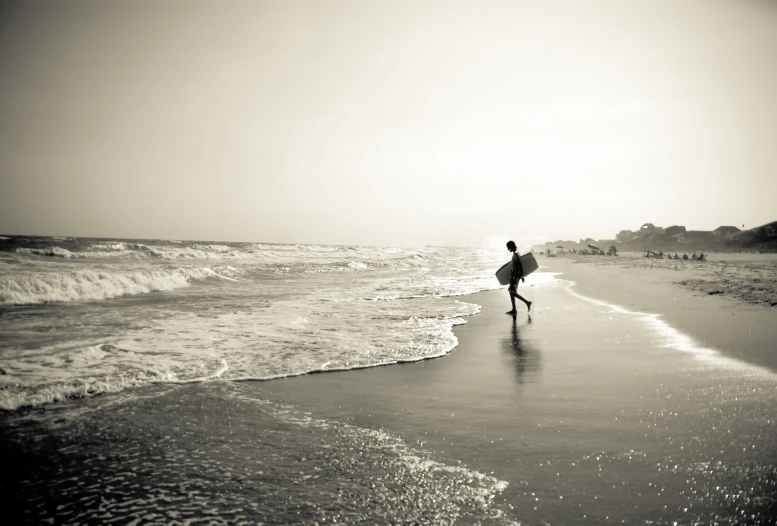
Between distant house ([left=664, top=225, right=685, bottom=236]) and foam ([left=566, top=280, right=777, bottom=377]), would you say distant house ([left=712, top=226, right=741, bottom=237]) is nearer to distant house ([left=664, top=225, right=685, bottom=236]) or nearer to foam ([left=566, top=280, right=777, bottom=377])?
distant house ([left=664, top=225, right=685, bottom=236])

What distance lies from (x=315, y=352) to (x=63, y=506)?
504 centimetres

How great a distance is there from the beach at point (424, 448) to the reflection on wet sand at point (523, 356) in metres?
0.06

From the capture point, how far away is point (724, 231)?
77.4 metres

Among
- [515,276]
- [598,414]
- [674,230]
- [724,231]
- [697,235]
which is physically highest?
[674,230]

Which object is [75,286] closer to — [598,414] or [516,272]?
[516,272]

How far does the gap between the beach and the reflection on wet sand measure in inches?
2.5

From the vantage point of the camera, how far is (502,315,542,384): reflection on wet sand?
6441 mm

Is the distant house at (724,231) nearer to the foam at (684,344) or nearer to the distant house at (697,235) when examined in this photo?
the distant house at (697,235)

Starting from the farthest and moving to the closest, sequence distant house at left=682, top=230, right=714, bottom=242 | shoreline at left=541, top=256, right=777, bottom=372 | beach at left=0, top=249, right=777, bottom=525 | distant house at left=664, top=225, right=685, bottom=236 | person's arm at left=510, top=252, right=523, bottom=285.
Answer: distant house at left=664, top=225, right=685, bottom=236
distant house at left=682, top=230, right=714, bottom=242
person's arm at left=510, top=252, right=523, bottom=285
shoreline at left=541, top=256, right=777, bottom=372
beach at left=0, top=249, right=777, bottom=525

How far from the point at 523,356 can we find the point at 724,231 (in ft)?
296

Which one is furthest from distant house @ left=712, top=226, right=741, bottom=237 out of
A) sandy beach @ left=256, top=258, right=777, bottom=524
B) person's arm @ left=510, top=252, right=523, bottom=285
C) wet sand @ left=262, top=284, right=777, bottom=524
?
wet sand @ left=262, top=284, right=777, bottom=524

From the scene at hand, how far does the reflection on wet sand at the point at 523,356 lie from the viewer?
6.44 meters

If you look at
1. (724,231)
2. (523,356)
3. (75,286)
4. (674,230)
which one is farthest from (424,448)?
(674,230)

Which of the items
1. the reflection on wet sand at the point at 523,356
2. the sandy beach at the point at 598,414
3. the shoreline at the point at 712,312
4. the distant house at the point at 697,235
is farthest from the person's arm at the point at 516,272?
the distant house at the point at 697,235
